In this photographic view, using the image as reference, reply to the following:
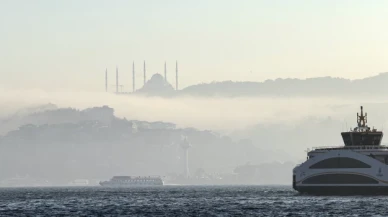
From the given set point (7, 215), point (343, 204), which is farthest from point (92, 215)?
point (343, 204)

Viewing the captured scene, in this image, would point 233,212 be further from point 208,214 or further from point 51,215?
point 51,215

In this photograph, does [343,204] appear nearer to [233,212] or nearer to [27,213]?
[233,212]

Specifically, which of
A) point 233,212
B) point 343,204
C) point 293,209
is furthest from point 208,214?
point 343,204

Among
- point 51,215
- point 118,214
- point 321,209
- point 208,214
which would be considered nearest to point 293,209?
point 321,209

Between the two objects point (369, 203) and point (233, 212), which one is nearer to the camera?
point (233, 212)

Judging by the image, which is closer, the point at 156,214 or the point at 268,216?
the point at 268,216

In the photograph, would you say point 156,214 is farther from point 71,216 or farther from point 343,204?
Answer: point 343,204

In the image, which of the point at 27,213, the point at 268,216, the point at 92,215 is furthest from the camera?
the point at 27,213

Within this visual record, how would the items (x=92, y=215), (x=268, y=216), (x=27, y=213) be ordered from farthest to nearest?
(x=27, y=213) → (x=92, y=215) → (x=268, y=216)
